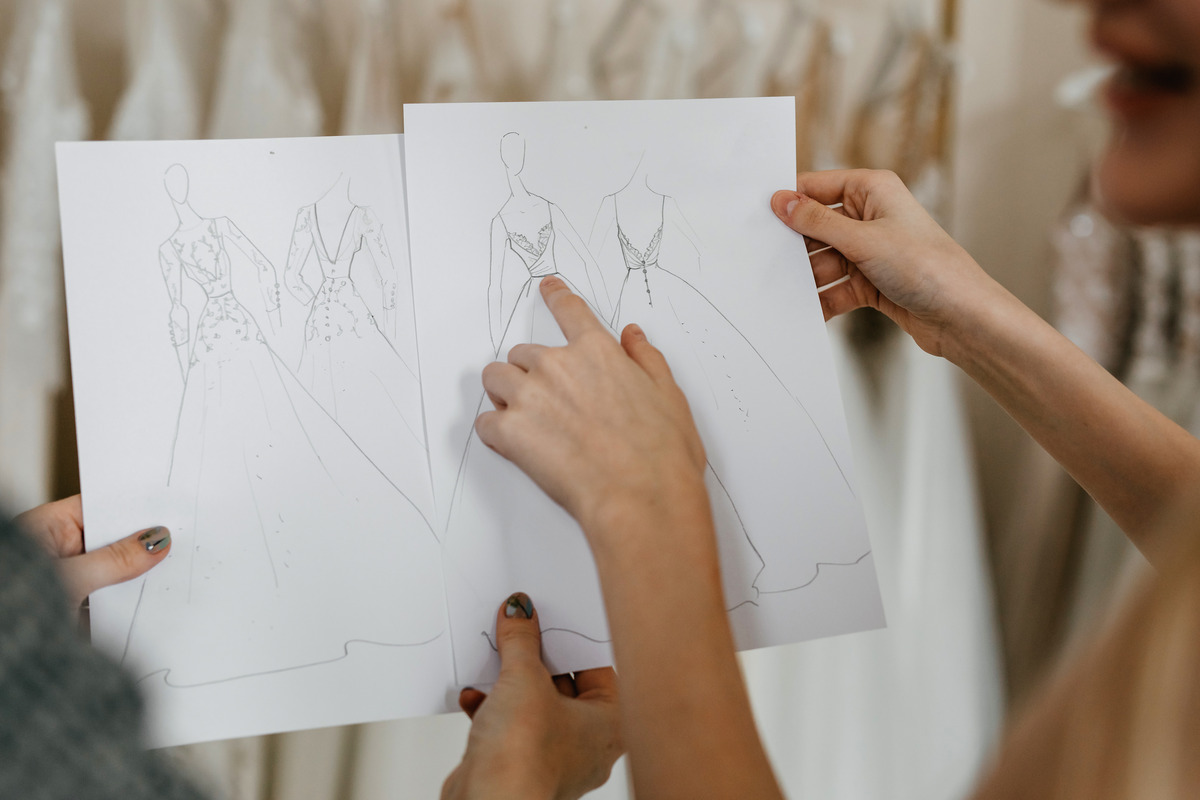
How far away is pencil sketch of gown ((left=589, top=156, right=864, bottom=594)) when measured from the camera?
20.1 inches

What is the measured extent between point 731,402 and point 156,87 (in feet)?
1.72

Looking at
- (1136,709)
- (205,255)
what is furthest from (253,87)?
(1136,709)

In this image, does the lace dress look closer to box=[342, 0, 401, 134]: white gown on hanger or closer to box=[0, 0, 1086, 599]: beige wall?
box=[342, 0, 401, 134]: white gown on hanger

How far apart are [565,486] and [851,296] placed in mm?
321

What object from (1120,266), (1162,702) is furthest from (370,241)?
(1120,266)

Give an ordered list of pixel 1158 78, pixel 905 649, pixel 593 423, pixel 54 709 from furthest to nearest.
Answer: pixel 905 649 → pixel 593 423 → pixel 1158 78 → pixel 54 709

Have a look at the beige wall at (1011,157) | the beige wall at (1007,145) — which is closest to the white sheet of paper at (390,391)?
the beige wall at (1007,145)

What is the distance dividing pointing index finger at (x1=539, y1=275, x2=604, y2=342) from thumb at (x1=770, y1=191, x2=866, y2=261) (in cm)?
17

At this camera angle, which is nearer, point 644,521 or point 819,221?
point 644,521

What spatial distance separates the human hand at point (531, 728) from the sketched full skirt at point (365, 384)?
116 mm

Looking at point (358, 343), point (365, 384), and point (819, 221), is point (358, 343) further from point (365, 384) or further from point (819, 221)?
point (819, 221)

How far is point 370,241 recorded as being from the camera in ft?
1.67

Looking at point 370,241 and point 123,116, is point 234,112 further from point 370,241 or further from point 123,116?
point 370,241

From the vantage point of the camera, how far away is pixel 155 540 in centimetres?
46
